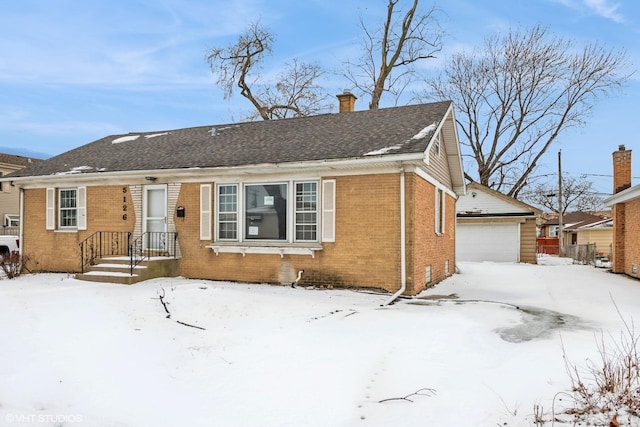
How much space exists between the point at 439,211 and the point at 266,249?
218 inches

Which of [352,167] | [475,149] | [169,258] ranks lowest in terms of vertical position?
[169,258]

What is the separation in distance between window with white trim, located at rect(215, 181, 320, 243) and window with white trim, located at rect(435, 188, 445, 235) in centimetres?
412

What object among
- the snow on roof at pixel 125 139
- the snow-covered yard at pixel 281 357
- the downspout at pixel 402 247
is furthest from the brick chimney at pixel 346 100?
Answer: the snow-covered yard at pixel 281 357

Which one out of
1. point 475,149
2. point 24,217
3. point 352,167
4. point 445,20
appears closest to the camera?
point 352,167

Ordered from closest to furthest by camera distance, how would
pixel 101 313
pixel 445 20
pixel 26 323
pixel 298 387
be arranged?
pixel 298 387 → pixel 26 323 → pixel 101 313 → pixel 445 20

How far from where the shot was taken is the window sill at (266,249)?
10727 millimetres

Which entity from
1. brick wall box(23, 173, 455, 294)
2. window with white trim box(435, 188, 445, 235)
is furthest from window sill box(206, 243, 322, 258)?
window with white trim box(435, 188, 445, 235)

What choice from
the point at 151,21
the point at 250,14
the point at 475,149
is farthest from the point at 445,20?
the point at 151,21

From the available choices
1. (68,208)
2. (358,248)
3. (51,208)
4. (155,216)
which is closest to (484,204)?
(358,248)

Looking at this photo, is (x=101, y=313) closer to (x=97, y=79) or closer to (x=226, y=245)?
(x=226, y=245)

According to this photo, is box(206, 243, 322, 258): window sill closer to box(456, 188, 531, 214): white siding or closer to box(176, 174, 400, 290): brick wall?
box(176, 174, 400, 290): brick wall

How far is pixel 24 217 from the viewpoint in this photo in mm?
14523

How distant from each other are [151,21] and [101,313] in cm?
1092

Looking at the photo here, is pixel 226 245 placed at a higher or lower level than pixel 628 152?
lower
